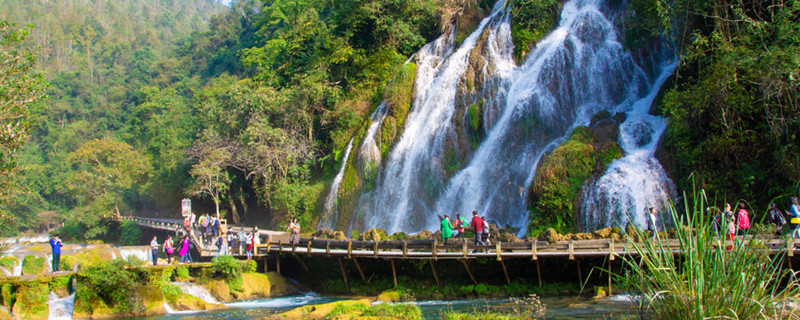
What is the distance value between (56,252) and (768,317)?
23.7m

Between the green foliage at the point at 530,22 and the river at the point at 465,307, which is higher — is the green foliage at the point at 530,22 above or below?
above

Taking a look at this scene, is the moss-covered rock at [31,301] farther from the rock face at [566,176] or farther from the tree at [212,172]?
the tree at [212,172]

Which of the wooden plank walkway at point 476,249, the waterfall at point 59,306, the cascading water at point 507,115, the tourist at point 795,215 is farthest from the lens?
the cascading water at point 507,115

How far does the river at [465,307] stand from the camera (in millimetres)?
14625

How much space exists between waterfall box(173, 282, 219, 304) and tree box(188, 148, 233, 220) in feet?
59.1

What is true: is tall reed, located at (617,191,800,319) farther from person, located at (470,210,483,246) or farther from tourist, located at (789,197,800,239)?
person, located at (470,210,483,246)

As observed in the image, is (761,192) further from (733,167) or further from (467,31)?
(467,31)

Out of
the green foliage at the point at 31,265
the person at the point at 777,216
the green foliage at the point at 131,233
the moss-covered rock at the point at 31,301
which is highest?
the green foliage at the point at 131,233

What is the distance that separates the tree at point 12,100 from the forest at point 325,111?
0.07 m

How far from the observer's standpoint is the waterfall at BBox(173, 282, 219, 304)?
21.5 m

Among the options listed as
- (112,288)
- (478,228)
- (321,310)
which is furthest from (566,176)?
(112,288)

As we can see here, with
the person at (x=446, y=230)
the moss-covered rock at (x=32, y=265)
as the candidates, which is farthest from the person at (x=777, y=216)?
the moss-covered rock at (x=32, y=265)

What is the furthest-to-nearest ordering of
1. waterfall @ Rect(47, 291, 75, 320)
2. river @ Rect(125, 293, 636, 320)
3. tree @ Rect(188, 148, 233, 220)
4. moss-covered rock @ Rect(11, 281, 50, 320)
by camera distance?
tree @ Rect(188, 148, 233, 220) → waterfall @ Rect(47, 291, 75, 320) → moss-covered rock @ Rect(11, 281, 50, 320) → river @ Rect(125, 293, 636, 320)

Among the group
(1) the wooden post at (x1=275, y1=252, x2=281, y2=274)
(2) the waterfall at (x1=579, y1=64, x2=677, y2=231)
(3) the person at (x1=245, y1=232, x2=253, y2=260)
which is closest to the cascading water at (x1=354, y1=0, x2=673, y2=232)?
(2) the waterfall at (x1=579, y1=64, x2=677, y2=231)
